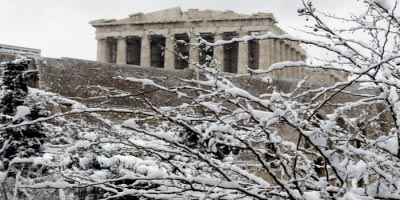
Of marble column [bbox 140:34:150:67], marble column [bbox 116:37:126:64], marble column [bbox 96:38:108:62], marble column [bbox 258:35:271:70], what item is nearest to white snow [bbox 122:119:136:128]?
marble column [bbox 258:35:271:70]

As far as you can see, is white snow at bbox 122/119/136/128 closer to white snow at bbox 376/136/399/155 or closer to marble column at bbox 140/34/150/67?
white snow at bbox 376/136/399/155

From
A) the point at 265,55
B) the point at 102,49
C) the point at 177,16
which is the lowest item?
the point at 265,55

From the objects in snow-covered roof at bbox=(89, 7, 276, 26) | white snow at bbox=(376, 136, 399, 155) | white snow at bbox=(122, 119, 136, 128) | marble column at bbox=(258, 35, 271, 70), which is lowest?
white snow at bbox=(376, 136, 399, 155)

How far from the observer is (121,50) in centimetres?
4431

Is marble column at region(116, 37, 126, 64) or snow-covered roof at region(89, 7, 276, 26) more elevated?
snow-covered roof at region(89, 7, 276, 26)

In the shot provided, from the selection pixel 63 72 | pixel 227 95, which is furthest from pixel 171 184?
pixel 63 72

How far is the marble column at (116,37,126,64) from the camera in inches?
1731

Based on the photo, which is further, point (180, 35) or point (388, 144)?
point (180, 35)

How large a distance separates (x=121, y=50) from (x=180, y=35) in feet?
14.5

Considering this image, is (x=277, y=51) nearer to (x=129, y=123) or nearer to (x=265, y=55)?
(x=265, y=55)

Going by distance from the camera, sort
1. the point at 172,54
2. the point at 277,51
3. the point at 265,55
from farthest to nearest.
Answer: the point at 277,51 → the point at 172,54 → the point at 265,55

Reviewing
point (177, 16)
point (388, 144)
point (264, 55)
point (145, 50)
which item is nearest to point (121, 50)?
point (145, 50)

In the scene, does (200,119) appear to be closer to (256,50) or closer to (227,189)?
(227,189)

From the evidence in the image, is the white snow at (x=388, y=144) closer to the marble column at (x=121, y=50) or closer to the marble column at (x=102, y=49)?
the marble column at (x=121, y=50)
